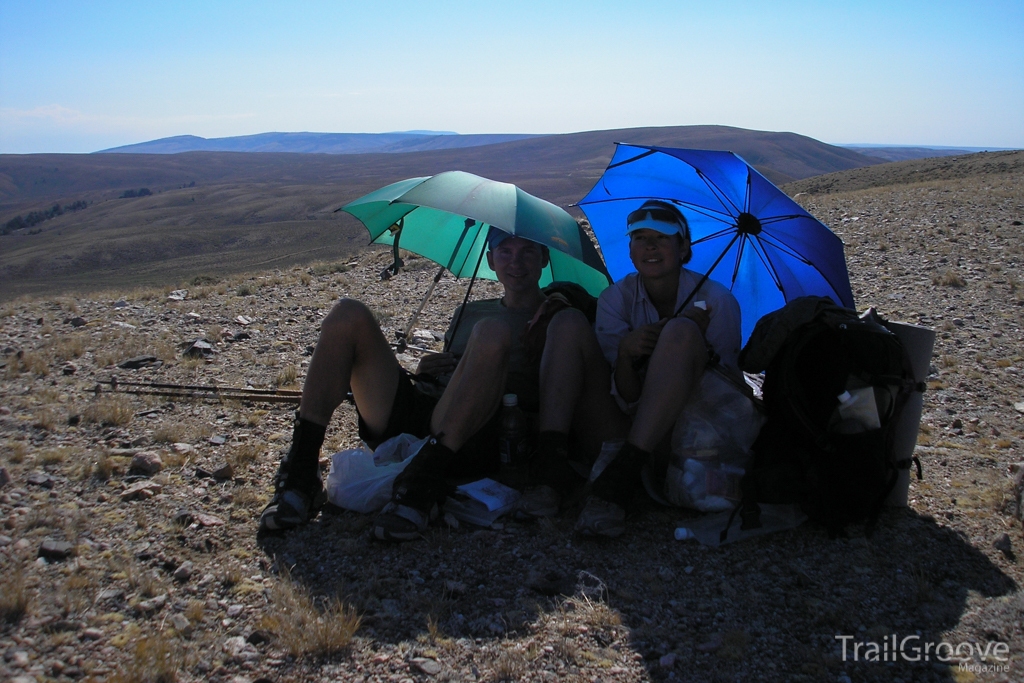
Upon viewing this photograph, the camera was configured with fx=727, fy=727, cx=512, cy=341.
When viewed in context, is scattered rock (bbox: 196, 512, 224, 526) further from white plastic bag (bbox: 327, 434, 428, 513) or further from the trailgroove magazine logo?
the trailgroove magazine logo

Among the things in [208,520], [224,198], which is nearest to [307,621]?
[208,520]

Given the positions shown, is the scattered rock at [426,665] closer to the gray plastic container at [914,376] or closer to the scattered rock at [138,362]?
the gray plastic container at [914,376]

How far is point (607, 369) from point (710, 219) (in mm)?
1041

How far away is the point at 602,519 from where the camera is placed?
296cm

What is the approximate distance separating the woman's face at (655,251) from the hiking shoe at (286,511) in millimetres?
1843

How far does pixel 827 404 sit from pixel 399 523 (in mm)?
1829

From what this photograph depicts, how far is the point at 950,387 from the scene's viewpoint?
5.06 meters

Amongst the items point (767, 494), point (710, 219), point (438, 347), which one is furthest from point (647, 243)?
point (438, 347)

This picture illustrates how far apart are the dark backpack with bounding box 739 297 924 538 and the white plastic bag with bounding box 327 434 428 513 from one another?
1.52 m

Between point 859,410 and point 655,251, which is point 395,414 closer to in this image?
point 655,251

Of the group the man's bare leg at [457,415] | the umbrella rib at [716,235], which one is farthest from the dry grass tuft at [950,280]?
the man's bare leg at [457,415]

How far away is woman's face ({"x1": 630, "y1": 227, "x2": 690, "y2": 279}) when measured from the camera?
332cm

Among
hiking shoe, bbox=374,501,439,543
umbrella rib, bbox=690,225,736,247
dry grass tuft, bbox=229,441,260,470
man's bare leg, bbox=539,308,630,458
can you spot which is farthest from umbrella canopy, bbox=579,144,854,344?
dry grass tuft, bbox=229,441,260,470

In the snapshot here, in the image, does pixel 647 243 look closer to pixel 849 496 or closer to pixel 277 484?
pixel 849 496
